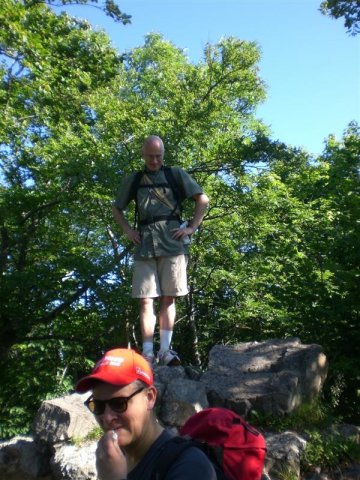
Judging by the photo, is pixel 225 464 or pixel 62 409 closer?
pixel 225 464

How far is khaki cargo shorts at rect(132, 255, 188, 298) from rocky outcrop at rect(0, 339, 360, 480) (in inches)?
28.1

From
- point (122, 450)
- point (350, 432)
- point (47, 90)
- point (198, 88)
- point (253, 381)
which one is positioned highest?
point (198, 88)

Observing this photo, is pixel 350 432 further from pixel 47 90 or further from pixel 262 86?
pixel 262 86

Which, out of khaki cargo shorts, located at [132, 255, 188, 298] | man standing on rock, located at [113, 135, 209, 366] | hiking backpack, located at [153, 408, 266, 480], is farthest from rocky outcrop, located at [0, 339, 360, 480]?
hiking backpack, located at [153, 408, 266, 480]

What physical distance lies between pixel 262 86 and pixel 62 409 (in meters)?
20.7

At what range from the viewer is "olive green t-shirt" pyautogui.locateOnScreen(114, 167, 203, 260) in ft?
17.3

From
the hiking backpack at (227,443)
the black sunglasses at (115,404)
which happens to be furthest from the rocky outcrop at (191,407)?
the black sunglasses at (115,404)

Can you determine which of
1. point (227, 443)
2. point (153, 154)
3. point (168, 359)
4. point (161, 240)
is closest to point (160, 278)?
point (161, 240)

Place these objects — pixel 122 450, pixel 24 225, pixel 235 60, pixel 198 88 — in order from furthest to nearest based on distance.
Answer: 1. pixel 235 60
2. pixel 198 88
3. pixel 24 225
4. pixel 122 450

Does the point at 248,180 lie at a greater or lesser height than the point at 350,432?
greater

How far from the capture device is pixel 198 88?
1600 cm

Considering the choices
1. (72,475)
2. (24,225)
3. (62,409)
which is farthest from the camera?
(24,225)

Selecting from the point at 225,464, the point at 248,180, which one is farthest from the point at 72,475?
the point at 248,180

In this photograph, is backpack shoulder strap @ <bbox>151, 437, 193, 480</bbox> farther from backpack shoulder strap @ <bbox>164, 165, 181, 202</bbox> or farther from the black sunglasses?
backpack shoulder strap @ <bbox>164, 165, 181, 202</bbox>
